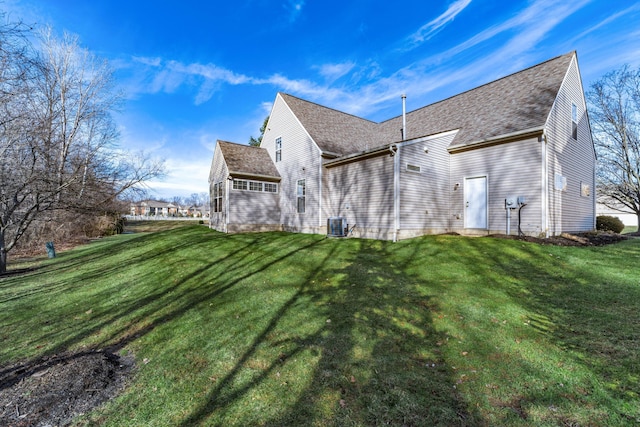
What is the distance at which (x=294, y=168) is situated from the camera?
1527 cm

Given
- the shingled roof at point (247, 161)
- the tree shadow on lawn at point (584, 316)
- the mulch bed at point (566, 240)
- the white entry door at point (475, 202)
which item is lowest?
the tree shadow on lawn at point (584, 316)

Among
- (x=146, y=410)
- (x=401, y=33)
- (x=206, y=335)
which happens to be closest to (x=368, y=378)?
(x=146, y=410)

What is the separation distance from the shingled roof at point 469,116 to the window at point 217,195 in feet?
Answer: 20.3

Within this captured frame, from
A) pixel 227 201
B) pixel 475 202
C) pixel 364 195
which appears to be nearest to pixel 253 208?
pixel 227 201

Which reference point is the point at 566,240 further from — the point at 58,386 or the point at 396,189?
the point at 58,386

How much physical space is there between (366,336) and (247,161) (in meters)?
13.9

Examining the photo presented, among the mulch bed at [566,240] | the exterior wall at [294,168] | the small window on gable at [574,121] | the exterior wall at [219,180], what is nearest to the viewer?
the mulch bed at [566,240]

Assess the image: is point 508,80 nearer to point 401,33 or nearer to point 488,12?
point 488,12

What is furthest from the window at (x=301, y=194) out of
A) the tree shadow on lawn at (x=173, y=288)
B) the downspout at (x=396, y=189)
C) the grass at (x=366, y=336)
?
the grass at (x=366, y=336)

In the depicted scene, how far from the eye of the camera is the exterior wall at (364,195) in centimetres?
1051

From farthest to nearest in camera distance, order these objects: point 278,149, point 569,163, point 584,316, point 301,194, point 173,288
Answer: point 278,149
point 301,194
point 569,163
point 173,288
point 584,316

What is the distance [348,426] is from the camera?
2.38 m

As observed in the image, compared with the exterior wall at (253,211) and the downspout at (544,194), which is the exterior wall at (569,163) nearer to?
the downspout at (544,194)

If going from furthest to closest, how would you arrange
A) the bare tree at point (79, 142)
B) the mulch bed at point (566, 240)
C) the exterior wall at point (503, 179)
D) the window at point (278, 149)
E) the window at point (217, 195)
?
the window at point (278, 149) < the window at point (217, 195) < the bare tree at point (79, 142) < the exterior wall at point (503, 179) < the mulch bed at point (566, 240)
